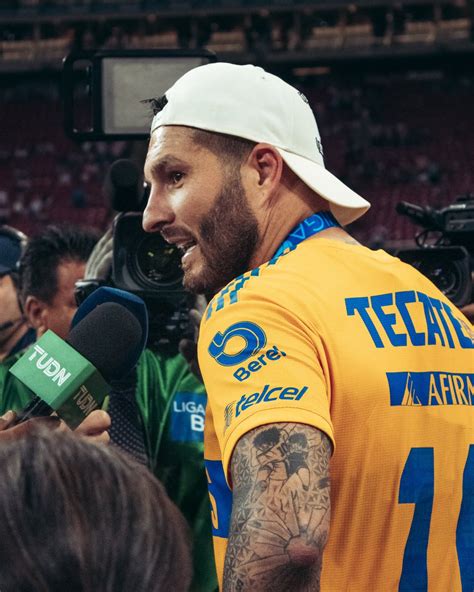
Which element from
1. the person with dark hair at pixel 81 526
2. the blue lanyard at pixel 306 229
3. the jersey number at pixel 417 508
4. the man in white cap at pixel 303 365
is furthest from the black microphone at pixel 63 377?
the person with dark hair at pixel 81 526

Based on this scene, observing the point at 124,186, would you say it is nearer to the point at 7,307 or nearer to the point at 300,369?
the point at 300,369

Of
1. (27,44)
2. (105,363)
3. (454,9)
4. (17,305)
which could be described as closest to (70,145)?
(27,44)

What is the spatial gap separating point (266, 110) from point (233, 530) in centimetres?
50

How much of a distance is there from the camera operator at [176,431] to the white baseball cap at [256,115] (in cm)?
107

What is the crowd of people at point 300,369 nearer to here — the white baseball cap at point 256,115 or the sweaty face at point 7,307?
the white baseball cap at point 256,115

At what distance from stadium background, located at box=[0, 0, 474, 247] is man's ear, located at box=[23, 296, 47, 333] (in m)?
17.3

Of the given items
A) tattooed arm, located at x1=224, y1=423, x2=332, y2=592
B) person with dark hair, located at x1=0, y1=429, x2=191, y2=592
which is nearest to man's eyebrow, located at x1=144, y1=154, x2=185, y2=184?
tattooed arm, located at x1=224, y1=423, x2=332, y2=592

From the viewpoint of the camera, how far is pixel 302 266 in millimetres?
1283

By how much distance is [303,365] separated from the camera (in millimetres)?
1177

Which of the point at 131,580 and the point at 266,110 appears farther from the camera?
the point at 266,110

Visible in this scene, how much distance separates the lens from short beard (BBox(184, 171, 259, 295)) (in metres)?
1.35

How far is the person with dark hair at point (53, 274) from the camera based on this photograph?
114 inches

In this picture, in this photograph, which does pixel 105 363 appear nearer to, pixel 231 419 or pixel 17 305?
pixel 231 419

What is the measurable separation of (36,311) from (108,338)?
1.43 m
